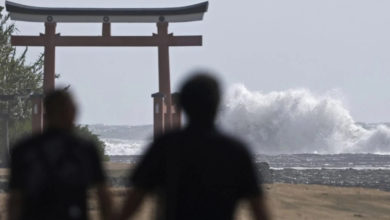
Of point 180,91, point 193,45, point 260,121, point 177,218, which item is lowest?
point 177,218

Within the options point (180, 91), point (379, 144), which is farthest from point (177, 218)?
point (379, 144)

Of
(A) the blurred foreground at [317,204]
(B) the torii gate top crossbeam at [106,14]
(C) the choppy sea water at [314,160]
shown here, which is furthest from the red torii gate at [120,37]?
(C) the choppy sea water at [314,160]

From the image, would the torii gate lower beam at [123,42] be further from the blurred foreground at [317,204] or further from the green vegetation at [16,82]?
the green vegetation at [16,82]

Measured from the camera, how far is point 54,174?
5.69 m

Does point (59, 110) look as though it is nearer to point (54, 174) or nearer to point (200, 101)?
point (54, 174)

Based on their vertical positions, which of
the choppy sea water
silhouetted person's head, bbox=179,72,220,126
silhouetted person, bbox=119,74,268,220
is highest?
the choppy sea water

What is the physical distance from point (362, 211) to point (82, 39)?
10.1 metres

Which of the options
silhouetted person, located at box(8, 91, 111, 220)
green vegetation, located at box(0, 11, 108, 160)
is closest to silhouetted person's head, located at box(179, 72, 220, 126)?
silhouetted person, located at box(8, 91, 111, 220)

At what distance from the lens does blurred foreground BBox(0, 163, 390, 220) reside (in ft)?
72.2

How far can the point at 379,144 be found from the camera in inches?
4478

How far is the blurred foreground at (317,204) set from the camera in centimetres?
2202

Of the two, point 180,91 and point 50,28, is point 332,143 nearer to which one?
point 50,28

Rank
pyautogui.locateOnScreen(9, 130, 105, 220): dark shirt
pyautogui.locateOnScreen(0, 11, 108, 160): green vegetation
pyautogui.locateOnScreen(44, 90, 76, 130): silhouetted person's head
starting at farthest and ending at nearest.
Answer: pyautogui.locateOnScreen(0, 11, 108, 160): green vegetation
pyautogui.locateOnScreen(44, 90, 76, 130): silhouetted person's head
pyautogui.locateOnScreen(9, 130, 105, 220): dark shirt

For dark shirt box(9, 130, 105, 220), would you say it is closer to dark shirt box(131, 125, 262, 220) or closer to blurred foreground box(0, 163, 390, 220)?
dark shirt box(131, 125, 262, 220)
